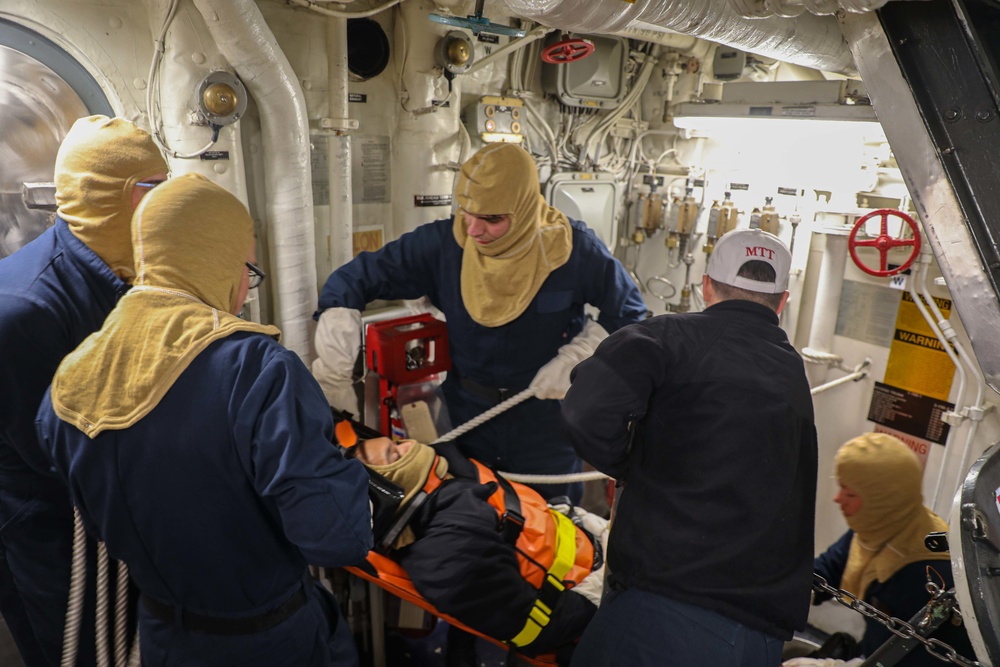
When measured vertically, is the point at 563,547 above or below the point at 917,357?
below

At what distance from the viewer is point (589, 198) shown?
469 centimetres

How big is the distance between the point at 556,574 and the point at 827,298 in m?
2.20

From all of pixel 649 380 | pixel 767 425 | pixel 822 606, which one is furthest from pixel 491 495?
pixel 822 606

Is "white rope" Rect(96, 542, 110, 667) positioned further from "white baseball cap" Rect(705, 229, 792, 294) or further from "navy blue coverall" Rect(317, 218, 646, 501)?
"white baseball cap" Rect(705, 229, 792, 294)

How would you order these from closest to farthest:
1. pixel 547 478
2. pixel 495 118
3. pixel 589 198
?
pixel 547 478, pixel 495 118, pixel 589 198

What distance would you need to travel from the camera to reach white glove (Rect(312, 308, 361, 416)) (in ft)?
9.20

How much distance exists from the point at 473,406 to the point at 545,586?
0.97m

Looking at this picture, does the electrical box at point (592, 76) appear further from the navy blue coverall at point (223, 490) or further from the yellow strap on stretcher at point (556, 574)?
the navy blue coverall at point (223, 490)

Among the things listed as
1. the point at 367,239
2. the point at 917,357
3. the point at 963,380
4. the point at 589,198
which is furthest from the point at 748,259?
the point at 589,198

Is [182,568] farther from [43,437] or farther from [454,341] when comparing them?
[454,341]

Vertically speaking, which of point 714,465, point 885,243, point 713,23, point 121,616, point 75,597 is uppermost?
point 713,23

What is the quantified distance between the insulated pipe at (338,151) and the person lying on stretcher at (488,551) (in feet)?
4.17

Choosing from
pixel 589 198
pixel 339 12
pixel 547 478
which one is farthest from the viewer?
pixel 589 198

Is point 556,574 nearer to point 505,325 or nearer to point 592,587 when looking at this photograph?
point 592,587
